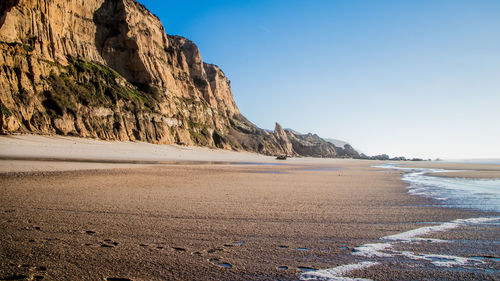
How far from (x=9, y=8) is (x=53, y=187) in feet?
129

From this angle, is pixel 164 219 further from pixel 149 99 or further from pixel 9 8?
pixel 149 99

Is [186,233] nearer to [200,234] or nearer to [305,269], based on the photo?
[200,234]

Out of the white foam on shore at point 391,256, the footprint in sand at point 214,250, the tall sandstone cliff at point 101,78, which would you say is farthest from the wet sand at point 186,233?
the tall sandstone cliff at point 101,78

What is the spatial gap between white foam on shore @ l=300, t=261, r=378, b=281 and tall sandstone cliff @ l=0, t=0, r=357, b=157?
32.1m

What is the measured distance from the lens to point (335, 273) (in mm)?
2326

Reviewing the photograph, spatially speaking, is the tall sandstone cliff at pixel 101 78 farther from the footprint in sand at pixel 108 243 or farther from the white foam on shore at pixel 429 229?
the white foam on shore at pixel 429 229

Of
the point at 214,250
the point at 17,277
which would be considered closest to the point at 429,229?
the point at 214,250

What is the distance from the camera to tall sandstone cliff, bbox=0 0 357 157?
30375 millimetres

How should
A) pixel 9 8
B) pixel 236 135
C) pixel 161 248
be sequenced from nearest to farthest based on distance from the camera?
pixel 161 248 → pixel 9 8 → pixel 236 135

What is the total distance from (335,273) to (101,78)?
48.4 m

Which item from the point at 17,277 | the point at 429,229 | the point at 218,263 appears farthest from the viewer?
the point at 429,229

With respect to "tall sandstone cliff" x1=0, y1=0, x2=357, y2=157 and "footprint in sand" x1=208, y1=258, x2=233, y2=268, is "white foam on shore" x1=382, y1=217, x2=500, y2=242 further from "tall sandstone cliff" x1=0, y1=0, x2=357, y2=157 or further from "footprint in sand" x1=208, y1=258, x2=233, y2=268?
"tall sandstone cliff" x1=0, y1=0, x2=357, y2=157

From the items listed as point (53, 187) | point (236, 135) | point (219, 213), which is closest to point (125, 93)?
point (236, 135)

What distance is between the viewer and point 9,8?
106 feet
